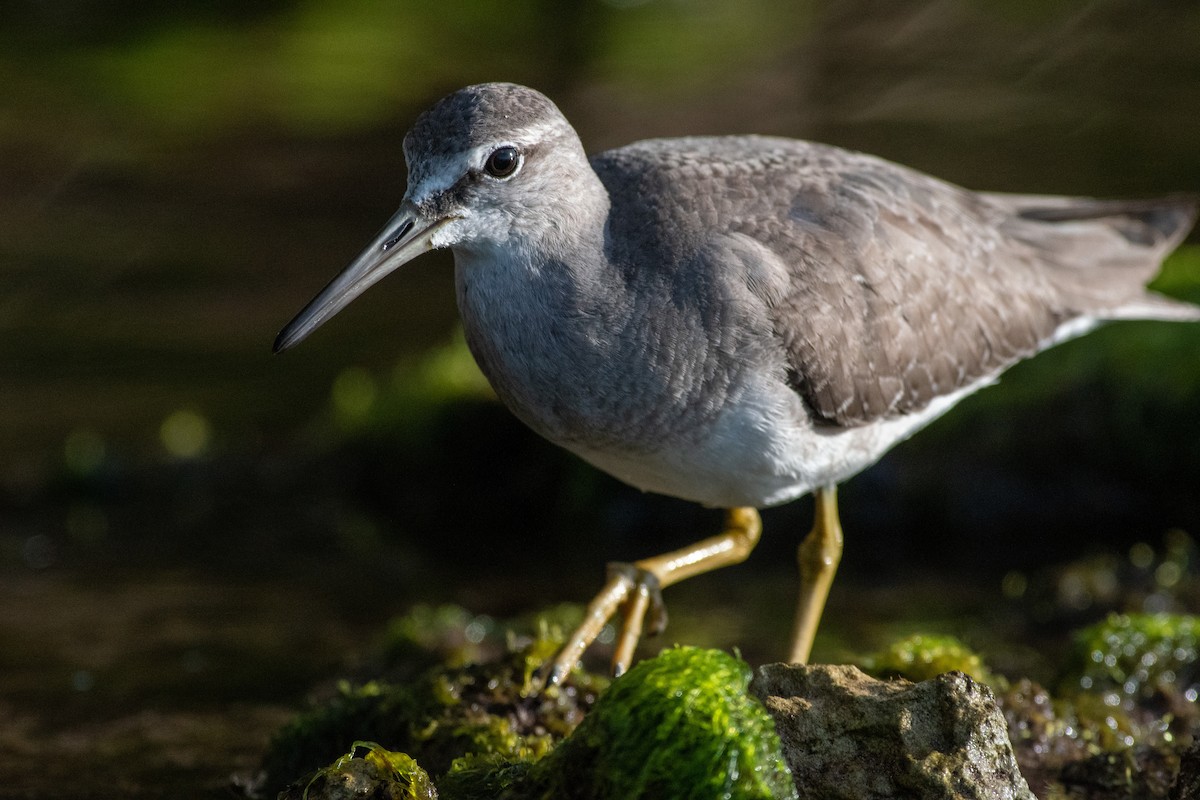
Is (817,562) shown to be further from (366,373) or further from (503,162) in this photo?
(366,373)

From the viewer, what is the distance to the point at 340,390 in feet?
37.0

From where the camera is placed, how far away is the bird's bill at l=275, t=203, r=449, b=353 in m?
5.97

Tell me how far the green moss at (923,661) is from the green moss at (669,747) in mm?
1584

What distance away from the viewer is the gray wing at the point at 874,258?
6.60 m

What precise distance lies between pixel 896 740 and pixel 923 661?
156 centimetres

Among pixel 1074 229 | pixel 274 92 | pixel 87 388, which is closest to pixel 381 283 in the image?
pixel 87 388

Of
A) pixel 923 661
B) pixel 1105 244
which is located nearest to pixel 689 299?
pixel 923 661

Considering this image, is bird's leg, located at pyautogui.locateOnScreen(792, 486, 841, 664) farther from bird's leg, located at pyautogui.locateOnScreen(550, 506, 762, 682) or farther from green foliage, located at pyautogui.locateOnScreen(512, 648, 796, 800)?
green foliage, located at pyautogui.locateOnScreen(512, 648, 796, 800)

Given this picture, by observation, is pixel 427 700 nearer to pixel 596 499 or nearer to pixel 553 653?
pixel 553 653

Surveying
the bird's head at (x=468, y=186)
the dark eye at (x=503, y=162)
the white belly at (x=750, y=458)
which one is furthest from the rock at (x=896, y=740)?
the dark eye at (x=503, y=162)

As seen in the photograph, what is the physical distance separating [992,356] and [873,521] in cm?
221

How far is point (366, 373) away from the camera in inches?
486

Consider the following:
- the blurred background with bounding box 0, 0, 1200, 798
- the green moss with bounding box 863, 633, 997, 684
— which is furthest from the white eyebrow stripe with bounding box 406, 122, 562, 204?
the blurred background with bounding box 0, 0, 1200, 798

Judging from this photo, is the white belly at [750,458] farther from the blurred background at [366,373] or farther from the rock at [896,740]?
the blurred background at [366,373]
